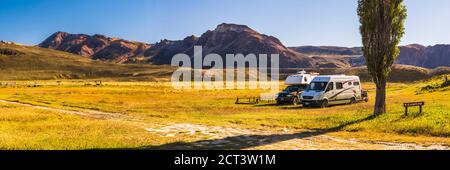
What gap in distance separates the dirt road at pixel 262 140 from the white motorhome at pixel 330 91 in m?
14.7

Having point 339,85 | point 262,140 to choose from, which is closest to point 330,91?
point 339,85

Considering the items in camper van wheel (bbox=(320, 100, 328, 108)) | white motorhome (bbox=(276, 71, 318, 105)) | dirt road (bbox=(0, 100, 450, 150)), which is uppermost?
white motorhome (bbox=(276, 71, 318, 105))

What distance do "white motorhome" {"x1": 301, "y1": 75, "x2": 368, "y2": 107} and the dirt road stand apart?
14741mm

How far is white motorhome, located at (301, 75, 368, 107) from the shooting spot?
3484cm

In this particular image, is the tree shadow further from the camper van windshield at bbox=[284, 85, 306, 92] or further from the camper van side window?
the camper van windshield at bbox=[284, 85, 306, 92]

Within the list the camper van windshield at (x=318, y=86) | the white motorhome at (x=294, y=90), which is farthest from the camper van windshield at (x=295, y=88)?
the camper van windshield at (x=318, y=86)

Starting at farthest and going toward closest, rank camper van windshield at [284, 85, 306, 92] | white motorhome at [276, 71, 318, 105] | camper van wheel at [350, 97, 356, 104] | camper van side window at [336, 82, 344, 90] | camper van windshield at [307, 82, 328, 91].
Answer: camper van windshield at [284, 85, 306, 92] → white motorhome at [276, 71, 318, 105] → camper van wheel at [350, 97, 356, 104] → camper van side window at [336, 82, 344, 90] → camper van windshield at [307, 82, 328, 91]

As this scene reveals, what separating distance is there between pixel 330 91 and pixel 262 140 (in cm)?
1989

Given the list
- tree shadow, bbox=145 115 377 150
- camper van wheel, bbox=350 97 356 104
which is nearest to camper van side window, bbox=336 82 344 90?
camper van wheel, bbox=350 97 356 104

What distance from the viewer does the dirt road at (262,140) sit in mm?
15359

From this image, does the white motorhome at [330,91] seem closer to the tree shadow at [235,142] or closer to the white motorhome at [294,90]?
the white motorhome at [294,90]
